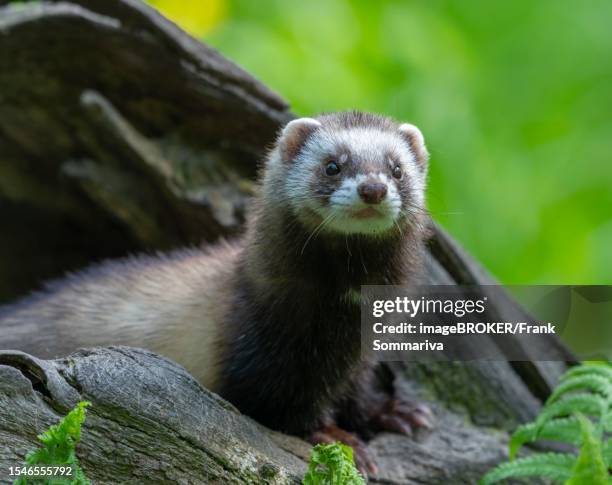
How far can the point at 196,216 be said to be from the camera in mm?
4324

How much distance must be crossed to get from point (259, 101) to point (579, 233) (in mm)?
A: 2895

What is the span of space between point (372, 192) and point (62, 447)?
1295 mm

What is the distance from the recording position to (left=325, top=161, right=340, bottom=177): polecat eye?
311 cm

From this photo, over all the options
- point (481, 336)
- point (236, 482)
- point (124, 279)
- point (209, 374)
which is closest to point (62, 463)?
point (236, 482)

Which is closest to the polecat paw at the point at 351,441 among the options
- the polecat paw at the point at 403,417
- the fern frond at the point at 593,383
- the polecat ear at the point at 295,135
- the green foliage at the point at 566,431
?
the polecat paw at the point at 403,417

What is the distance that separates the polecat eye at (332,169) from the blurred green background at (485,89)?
2251mm

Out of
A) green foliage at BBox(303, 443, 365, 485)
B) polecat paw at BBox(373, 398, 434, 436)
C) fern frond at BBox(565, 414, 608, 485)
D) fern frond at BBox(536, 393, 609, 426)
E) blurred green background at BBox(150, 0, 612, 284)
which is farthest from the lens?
blurred green background at BBox(150, 0, 612, 284)

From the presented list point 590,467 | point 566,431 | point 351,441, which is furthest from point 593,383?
point 351,441

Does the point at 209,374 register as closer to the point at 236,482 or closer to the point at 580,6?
the point at 236,482

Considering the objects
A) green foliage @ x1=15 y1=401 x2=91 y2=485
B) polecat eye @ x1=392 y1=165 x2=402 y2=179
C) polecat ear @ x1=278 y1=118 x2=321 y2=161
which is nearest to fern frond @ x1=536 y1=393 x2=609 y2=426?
polecat eye @ x1=392 y1=165 x2=402 y2=179

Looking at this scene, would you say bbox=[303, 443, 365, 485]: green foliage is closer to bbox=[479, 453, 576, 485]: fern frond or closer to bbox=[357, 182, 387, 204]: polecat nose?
bbox=[479, 453, 576, 485]: fern frond

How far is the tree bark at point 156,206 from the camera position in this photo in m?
2.51

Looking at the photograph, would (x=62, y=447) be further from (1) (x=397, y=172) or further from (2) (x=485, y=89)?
(2) (x=485, y=89)

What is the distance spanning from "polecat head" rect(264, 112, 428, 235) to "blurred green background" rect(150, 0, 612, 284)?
203 cm
